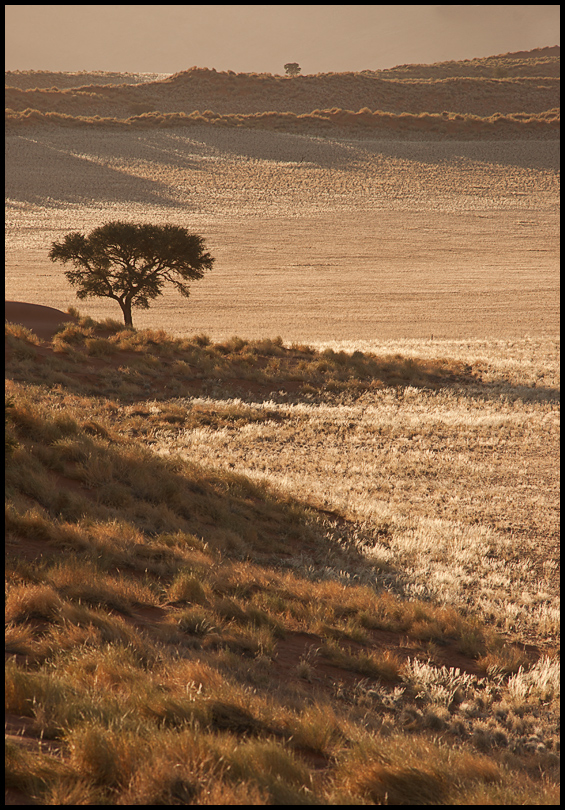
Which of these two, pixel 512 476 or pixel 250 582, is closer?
pixel 250 582

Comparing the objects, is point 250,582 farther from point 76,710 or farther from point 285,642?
point 76,710

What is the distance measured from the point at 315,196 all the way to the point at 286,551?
6894 cm

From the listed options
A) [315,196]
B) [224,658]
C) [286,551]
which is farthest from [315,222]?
[224,658]

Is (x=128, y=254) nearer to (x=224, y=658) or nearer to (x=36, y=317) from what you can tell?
(x=36, y=317)

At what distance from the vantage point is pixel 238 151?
87688 millimetres

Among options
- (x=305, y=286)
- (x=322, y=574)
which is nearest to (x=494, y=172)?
(x=305, y=286)

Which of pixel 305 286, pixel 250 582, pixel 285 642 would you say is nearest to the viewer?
pixel 285 642

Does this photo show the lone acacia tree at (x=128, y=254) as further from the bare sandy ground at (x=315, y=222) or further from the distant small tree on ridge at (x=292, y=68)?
the distant small tree on ridge at (x=292, y=68)

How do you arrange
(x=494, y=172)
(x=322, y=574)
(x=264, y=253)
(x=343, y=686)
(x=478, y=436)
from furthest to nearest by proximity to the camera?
(x=494, y=172)
(x=264, y=253)
(x=478, y=436)
(x=322, y=574)
(x=343, y=686)

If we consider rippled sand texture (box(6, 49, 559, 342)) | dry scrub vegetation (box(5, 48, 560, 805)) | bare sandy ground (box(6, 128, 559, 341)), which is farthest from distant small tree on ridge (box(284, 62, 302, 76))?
dry scrub vegetation (box(5, 48, 560, 805))

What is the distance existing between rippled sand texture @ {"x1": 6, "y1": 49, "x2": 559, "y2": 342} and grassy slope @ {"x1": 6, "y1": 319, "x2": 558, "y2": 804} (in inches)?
853

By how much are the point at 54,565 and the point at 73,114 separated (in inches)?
4733

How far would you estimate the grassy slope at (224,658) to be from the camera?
3734 millimetres

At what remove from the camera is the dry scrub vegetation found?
4023 millimetres
